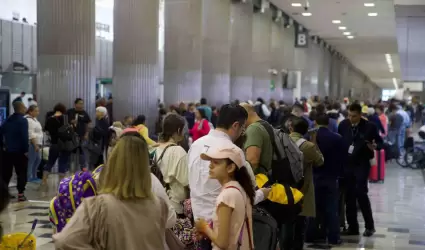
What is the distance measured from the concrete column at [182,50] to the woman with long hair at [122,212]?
17295mm

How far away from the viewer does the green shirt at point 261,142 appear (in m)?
6.05

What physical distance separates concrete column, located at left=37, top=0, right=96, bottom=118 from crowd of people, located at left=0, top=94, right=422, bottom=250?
515 millimetres

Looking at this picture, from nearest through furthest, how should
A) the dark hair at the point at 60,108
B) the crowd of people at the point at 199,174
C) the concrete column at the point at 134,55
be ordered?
the crowd of people at the point at 199,174 < the dark hair at the point at 60,108 < the concrete column at the point at 134,55

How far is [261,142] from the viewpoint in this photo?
609cm

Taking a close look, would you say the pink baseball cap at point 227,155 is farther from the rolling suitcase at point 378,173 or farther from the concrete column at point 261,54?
the concrete column at point 261,54

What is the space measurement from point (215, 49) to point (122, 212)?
21.5 meters

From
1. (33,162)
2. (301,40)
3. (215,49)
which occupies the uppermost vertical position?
(301,40)

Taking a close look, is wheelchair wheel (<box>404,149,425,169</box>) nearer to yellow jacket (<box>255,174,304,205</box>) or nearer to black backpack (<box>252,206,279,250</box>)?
yellow jacket (<box>255,174,304,205</box>)

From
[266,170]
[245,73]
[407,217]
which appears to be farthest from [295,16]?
[266,170]

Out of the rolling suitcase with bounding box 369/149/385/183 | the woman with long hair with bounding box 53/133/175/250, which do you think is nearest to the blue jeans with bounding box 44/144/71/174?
the rolling suitcase with bounding box 369/149/385/183

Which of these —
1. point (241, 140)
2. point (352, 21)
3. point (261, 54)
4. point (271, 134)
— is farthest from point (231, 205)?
point (352, 21)

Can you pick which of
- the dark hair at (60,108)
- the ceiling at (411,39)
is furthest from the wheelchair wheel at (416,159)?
the dark hair at (60,108)

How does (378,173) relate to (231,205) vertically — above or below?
below

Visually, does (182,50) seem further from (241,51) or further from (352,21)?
(352,21)
